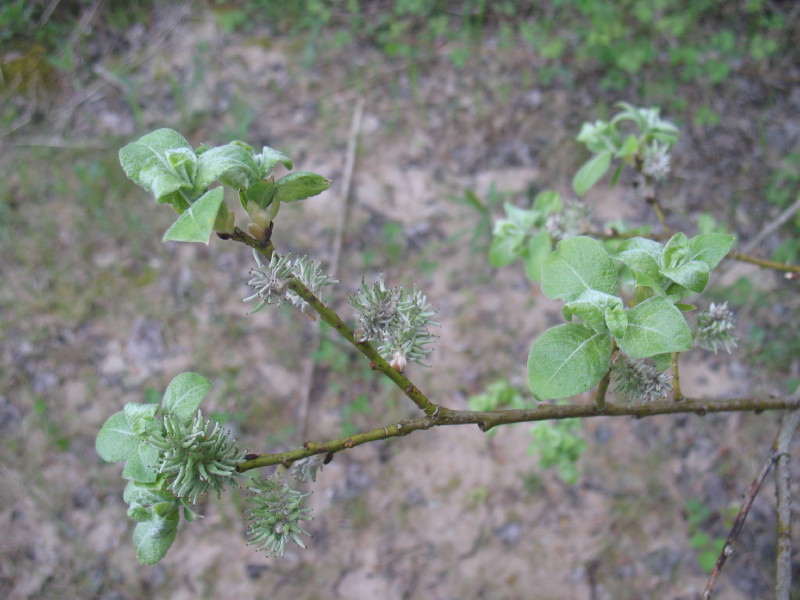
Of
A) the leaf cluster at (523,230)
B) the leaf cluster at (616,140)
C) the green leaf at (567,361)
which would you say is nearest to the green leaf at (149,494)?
the green leaf at (567,361)

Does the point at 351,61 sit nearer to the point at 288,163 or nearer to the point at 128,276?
the point at 128,276

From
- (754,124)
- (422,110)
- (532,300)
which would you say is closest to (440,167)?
(422,110)

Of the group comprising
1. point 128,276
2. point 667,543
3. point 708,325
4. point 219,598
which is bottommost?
point 219,598

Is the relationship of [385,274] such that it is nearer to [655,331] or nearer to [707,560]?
[707,560]

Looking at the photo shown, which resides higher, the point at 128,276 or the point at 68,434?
the point at 128,276

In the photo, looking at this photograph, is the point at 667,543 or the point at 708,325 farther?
the point at 667,543

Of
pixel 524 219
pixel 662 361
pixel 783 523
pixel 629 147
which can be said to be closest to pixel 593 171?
pixel 629 147
